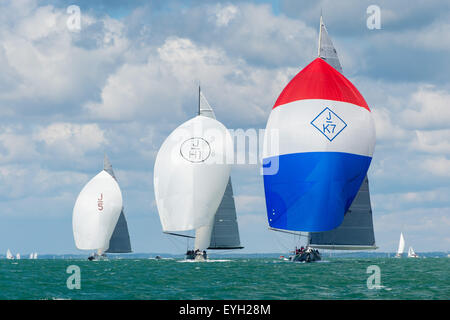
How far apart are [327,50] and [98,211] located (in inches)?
1549

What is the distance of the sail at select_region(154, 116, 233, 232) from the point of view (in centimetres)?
6128

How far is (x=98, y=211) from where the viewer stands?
85.9 metres

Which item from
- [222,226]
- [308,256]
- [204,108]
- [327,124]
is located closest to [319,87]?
[327,124]

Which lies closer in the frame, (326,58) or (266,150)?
(266,150)

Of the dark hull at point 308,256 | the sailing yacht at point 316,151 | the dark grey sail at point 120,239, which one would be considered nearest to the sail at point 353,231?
the dark hull at point 308,256

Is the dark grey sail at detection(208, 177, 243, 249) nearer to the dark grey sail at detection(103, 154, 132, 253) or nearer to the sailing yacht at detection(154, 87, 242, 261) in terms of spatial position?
the sailing yacht at detection(154, 87, 242, 261)

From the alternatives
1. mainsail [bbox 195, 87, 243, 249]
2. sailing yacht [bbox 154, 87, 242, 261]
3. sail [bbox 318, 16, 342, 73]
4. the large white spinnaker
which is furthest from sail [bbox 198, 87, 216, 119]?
the large white spinnaker

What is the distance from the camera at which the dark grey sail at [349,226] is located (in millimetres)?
57594

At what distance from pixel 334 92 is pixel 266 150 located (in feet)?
20.7

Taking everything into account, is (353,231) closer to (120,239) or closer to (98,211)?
(98,211)

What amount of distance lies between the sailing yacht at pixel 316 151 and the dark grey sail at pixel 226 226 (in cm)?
1712

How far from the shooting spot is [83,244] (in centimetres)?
8900
